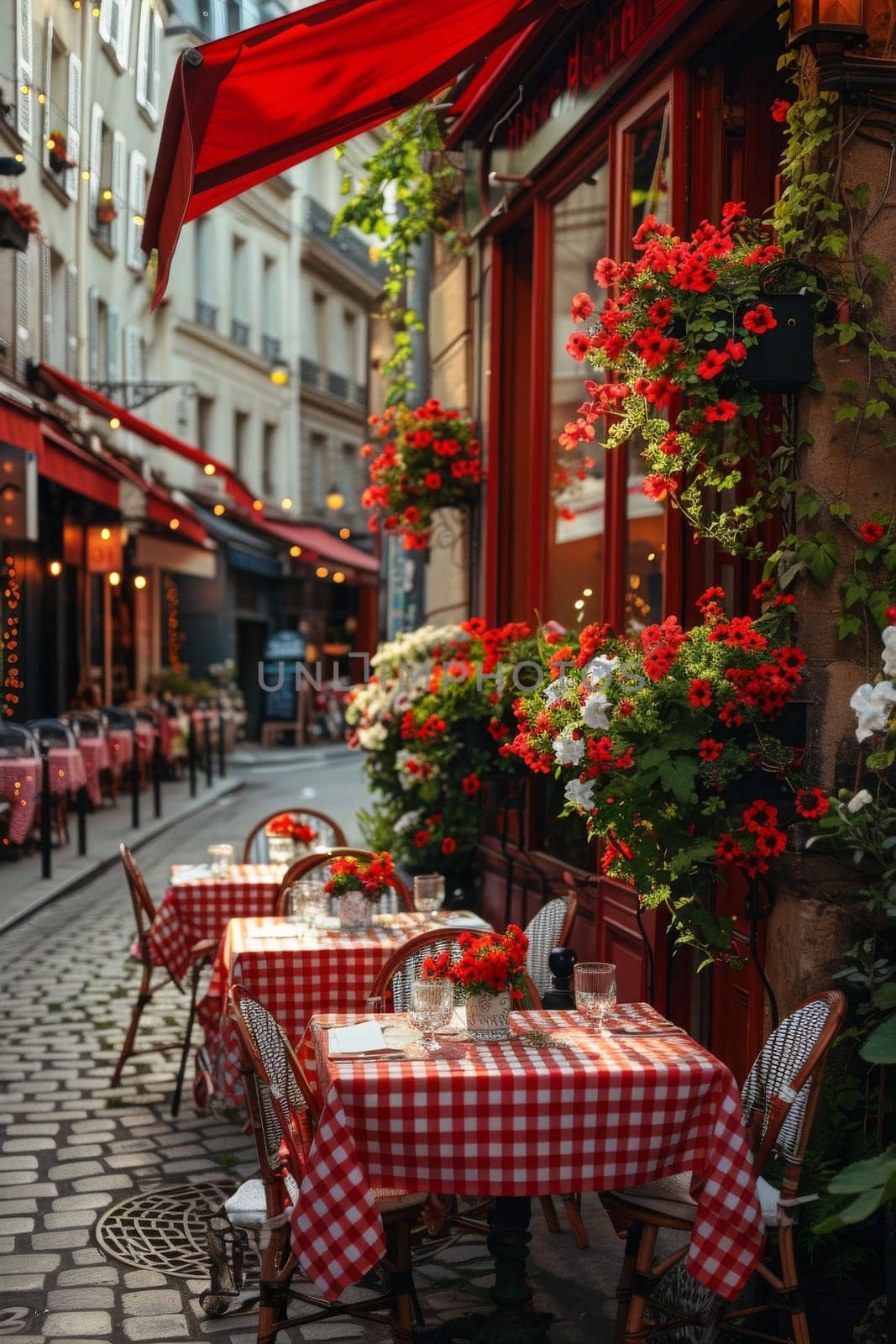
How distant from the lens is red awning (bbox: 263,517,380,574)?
2738 cm

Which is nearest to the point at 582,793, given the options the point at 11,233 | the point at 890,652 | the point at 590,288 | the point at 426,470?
the point at 890,652

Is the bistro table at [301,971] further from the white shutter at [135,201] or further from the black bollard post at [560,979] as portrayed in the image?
the white shutter at [135,201]

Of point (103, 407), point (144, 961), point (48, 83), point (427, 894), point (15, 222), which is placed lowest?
point (144, 961)

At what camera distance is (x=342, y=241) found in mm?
Result: 37594

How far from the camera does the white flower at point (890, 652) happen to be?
3.70m

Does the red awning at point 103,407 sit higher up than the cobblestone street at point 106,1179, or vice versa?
the red awning at point 103,407

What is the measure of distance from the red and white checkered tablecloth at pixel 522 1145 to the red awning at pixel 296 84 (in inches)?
106

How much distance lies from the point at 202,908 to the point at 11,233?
6.11 metres

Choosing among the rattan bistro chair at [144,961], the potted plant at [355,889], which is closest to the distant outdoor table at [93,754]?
the rattan bistro chair at [144,961]

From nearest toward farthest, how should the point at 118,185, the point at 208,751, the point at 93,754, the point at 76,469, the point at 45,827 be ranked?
the point at 45,827 → the point at 76,469 → the point at 93,754 → the point at 118,185 → the point at 208,751

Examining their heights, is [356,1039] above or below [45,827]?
above

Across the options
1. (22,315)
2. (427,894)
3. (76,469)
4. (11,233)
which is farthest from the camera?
(22,315)

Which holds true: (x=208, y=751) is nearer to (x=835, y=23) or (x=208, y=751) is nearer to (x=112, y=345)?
(x=112, y=345)

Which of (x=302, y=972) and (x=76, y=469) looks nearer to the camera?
(x=302, y=972)
